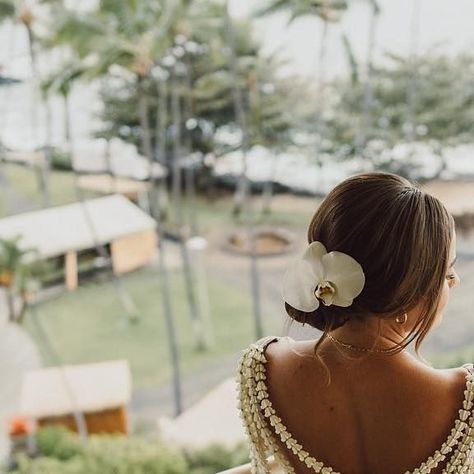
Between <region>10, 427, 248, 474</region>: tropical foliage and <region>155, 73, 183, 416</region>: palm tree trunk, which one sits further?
<region>155, 73, 183, 416</region>: palm tree trunk

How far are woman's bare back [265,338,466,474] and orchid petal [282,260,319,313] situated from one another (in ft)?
0.18

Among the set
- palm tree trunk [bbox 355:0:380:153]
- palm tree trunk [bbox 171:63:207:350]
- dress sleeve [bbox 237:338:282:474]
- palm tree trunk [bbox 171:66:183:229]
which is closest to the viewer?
dress sleeve [bbox 237:338:282:474]

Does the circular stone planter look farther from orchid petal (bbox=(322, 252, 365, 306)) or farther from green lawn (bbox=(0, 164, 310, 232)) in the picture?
orchid petal (bbox=(322, 252, 365, 306))

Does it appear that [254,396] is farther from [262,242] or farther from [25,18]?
[262,242]

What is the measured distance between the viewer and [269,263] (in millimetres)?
8422

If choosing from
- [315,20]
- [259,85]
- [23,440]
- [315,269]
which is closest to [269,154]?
[259,85]

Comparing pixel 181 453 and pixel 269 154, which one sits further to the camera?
pixel 269 154

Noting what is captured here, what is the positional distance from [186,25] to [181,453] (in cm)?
332

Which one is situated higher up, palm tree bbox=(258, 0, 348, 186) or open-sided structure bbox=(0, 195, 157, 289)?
palm tree bbox=(258, 0, 348, 186)

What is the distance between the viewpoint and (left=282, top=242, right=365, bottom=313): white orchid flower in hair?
0.74 meters

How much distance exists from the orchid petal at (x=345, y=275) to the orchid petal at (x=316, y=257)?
0.02 meters

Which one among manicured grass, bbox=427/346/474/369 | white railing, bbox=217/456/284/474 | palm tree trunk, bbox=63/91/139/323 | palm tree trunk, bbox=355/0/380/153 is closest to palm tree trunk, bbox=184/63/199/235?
palm tree trunk, bbox=63/91/139/323

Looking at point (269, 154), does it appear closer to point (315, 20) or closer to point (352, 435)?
point (315, 20)

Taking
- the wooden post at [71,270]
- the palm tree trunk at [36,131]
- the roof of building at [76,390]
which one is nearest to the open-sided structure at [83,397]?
the roof of building at [76,390]
